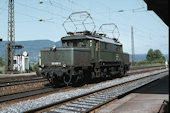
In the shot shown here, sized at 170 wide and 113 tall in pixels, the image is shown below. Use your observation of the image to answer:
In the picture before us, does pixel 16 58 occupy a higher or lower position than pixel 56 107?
higher

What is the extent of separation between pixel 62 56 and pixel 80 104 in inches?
227

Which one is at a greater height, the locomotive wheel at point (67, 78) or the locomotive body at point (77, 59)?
the locomotive body at point (77, 59)

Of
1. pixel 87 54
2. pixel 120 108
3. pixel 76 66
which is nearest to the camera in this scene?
pixel 120 108

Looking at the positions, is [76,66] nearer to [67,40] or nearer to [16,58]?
[67,40]

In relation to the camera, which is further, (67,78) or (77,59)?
(67,78)

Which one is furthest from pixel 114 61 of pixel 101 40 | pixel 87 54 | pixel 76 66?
pixel 76 66

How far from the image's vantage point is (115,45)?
65.6ft

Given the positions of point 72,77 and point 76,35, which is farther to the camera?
point 76,35

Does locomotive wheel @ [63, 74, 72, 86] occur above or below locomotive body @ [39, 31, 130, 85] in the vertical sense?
below

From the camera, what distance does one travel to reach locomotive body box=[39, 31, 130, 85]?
13734mm

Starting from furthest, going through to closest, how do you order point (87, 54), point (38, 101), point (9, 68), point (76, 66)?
1. point (9, 68)
2. point (87, 54)
3. point (76, 66)
4. point (38, 101)

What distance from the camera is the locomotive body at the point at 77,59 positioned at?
541 inches

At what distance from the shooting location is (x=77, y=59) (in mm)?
14031

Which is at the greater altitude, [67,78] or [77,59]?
[77,59]
